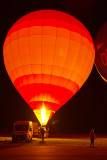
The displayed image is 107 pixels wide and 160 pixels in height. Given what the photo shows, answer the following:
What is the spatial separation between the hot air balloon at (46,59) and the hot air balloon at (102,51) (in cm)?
317

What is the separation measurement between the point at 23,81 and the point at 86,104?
31312 millimetres

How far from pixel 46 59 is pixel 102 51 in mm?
5482

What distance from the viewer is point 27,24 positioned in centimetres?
1739

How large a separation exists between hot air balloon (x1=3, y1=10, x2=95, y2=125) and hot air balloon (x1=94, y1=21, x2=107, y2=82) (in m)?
3.17

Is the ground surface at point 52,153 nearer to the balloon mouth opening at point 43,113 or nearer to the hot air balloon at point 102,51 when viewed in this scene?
the balloon mouth opening at point 43,113

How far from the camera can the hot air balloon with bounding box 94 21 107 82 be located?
20516mm

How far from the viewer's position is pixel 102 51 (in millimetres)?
20531

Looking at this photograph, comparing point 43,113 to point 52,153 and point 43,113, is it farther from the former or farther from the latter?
point 52,153

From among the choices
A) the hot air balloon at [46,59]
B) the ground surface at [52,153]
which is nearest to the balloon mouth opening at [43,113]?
the hot air balloon at [46,59]

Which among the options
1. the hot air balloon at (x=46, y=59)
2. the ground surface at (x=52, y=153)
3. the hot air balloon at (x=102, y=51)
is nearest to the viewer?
the ground surface at (x=52, y=153)

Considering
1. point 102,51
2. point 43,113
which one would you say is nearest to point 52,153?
point 43,113

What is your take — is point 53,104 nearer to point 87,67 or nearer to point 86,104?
point 87,67

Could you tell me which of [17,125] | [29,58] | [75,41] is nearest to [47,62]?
[29,58]

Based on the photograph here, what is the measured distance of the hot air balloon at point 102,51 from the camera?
20.5 metres
